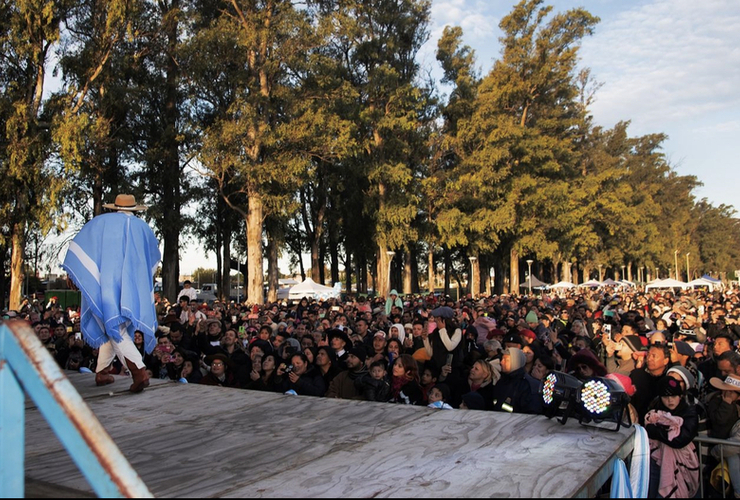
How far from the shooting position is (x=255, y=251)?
24.6m

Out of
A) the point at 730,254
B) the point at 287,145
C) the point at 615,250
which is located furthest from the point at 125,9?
the point at 730,254

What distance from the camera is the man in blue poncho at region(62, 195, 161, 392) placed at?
473cm

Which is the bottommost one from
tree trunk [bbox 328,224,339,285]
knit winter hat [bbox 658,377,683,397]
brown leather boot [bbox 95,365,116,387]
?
knit winter hat [bbox 658,377,683,397]

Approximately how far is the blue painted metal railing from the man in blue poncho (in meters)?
3.07

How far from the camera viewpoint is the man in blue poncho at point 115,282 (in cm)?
473

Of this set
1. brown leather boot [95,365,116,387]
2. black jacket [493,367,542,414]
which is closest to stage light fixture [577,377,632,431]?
black jacket [493,367,542,414]

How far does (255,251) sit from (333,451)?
22.1m

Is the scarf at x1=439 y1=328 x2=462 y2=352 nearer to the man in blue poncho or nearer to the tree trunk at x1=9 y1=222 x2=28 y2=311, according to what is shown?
the man in blue poncho

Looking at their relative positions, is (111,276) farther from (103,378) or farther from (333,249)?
(333,249)

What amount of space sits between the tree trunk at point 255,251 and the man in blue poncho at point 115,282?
19.3 metres

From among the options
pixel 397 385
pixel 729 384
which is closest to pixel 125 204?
pixel 397 385

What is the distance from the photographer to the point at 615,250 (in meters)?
54.2

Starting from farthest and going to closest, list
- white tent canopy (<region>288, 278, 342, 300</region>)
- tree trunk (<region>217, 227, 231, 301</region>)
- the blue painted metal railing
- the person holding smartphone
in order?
tree trunk (<region>217, 227, 231, 301</region>) → white tent canopy (<region>288, 278, 342, 300</region>) → the person holding smartphone → the blue painted metal railing

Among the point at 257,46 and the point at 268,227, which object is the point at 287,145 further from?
the point at 268,227
